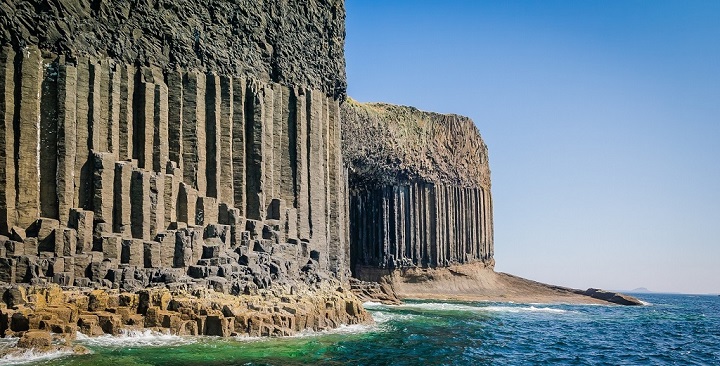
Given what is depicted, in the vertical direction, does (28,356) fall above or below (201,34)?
below

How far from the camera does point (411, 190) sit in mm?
69500

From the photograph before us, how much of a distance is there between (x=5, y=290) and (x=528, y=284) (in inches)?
2464

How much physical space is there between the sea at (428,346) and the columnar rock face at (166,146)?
4.44 m

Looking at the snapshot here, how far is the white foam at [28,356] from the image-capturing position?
20.3 metres

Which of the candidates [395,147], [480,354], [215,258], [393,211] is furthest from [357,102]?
[480,354]

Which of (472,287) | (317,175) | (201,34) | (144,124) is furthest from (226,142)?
(472,287)

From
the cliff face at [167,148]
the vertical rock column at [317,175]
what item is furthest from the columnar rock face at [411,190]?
the cliff face at [167,148]

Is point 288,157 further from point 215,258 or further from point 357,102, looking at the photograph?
point 357,102

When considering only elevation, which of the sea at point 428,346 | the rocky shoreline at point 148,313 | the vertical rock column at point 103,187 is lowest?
the sea at point 428,346

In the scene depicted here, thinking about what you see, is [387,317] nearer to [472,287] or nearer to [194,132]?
[194,132]

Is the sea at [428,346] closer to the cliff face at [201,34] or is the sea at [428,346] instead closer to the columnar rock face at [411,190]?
the cliff face at [201,34]

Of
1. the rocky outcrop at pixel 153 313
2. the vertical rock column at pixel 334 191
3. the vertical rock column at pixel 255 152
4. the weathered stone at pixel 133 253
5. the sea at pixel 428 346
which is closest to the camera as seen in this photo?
the sea at pixel 428 346

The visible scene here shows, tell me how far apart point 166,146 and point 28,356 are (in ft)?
44.8

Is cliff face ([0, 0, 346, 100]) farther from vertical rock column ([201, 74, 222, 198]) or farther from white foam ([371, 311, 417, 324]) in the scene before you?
white foam ([371, 311, 417, 324])
